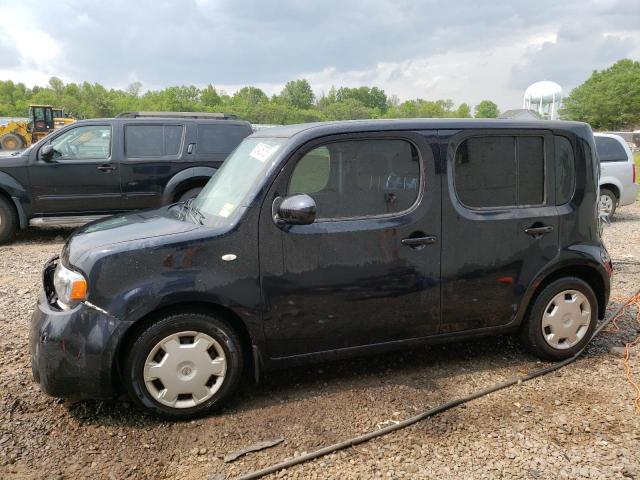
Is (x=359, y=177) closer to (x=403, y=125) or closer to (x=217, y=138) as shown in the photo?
(x=403, y=125)

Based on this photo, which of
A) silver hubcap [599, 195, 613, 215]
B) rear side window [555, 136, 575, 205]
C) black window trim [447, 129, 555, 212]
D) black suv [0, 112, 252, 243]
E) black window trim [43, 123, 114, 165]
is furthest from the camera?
silver hubcap [599, 195, 613, 215]

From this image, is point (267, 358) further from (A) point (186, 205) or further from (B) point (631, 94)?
(B) point (631, 94)

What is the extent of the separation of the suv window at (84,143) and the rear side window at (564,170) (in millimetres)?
7128

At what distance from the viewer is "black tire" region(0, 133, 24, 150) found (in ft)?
89.9

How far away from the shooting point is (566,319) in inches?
164

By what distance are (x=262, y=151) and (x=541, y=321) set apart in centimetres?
248

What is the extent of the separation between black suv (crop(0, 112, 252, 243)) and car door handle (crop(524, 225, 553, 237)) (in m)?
6.02

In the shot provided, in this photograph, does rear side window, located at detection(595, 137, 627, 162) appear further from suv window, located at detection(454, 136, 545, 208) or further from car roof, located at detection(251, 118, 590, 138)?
suv window, located at detection(454, 136, 545, 208)

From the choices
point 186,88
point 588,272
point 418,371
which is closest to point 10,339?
point 418,371

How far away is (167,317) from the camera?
3170 mm

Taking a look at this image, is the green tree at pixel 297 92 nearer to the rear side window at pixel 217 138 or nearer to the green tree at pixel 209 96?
the green tree at pixel 209 96

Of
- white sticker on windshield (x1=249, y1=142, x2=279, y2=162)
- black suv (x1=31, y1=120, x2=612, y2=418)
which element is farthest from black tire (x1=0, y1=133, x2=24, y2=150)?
white sticker on windshield (x1=249, y1=142, x2=279, y2=162)

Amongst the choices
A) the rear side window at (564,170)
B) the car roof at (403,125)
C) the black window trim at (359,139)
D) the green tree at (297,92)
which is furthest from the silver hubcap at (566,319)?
the green tree at (297,92)

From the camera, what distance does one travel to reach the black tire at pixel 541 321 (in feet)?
13.3
